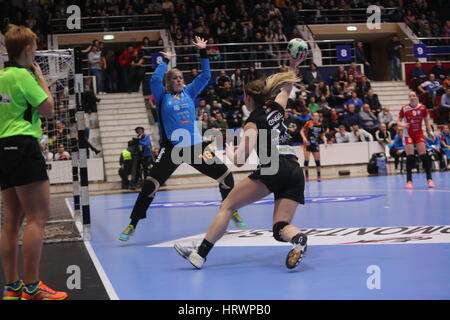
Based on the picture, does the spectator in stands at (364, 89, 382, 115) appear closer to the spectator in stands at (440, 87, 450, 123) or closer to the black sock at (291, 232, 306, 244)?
the spectator in stands at (440, 87, 450, 123)

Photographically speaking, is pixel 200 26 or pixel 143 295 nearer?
pixel 143 295

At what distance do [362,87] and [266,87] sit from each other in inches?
699

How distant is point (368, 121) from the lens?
68.7 ft

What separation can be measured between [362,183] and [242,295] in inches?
454

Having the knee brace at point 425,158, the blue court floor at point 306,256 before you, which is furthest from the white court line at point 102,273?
the knee brace at point 425,158

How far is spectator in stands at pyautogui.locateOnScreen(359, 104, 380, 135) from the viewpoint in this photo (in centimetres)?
2084

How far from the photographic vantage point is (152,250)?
270 inches

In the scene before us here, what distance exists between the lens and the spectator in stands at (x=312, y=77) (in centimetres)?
2216

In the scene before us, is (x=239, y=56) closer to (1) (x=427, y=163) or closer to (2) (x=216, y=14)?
(2) (x=216, y=14)

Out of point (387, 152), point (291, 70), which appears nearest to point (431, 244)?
point (291, 70)

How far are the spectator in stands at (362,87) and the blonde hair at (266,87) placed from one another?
17.4m

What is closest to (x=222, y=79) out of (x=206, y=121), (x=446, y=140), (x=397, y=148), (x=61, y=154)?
(x=206, y=121)

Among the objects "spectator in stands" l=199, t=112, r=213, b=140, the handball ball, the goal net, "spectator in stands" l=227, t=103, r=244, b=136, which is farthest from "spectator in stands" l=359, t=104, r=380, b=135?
the handball ball
